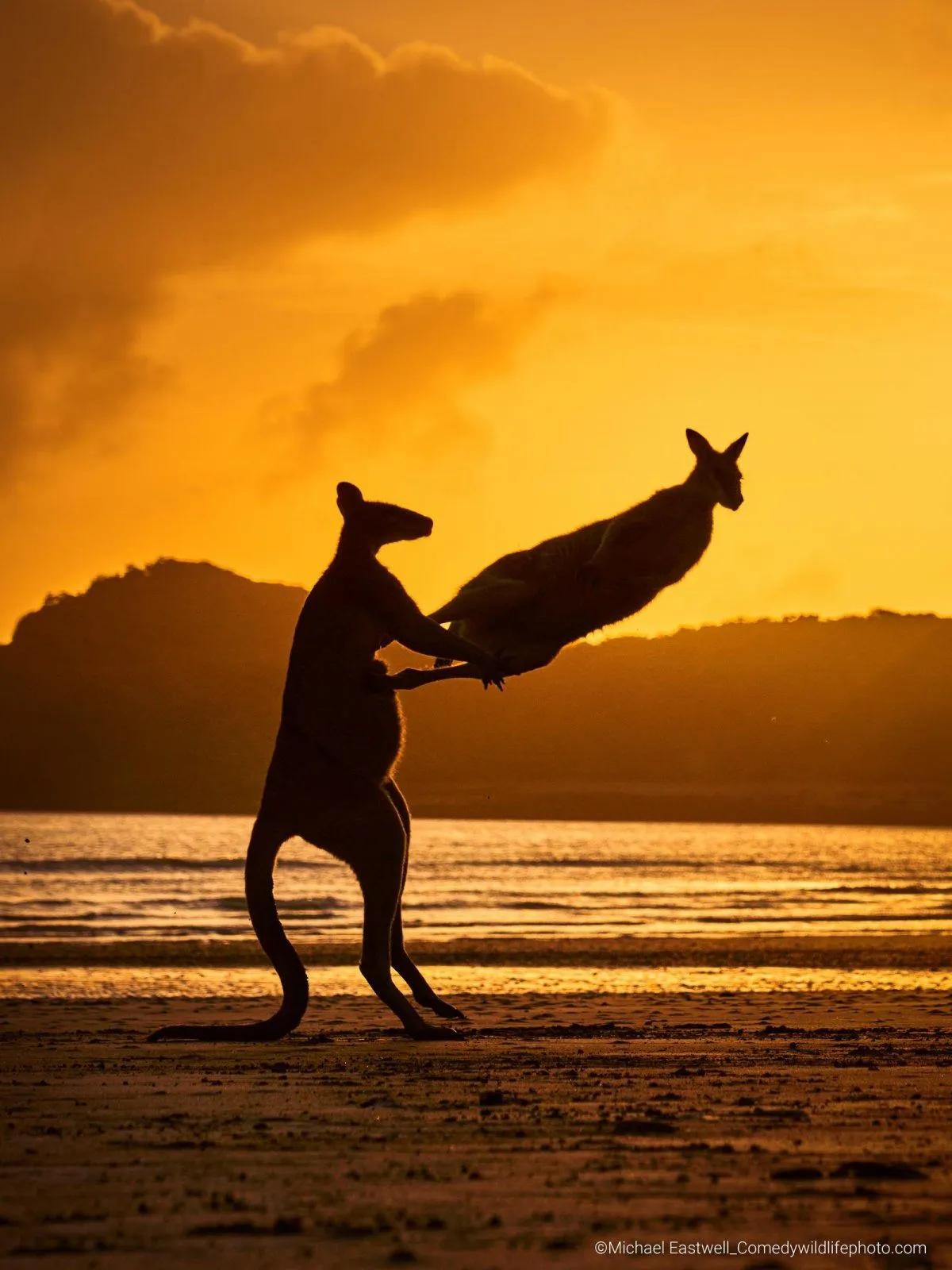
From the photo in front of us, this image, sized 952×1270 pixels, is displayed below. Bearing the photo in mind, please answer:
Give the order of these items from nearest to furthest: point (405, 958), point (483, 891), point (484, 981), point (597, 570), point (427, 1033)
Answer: point (597, 570) → point (427, 1033) → point (405, 958) → point (484, 981) → point (483, 891)

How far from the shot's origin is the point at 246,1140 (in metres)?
6.82

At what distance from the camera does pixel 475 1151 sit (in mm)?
6535

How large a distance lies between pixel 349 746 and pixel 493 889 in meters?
31.7

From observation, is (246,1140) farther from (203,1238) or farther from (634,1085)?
(634,1085)

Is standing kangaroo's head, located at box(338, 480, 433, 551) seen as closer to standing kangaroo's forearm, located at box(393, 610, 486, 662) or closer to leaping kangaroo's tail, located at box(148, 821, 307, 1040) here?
standing kangaroo's forearm, located at box(393, 610, 486, 662)

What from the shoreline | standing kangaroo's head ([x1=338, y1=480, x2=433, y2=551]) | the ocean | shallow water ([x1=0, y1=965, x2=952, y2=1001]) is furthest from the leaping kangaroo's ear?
the shoreline

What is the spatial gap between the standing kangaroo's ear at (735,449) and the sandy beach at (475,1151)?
329cm

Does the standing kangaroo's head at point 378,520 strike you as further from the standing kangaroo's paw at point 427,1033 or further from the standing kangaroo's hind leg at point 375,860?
the standing kangaroo's paw at point 427,1033

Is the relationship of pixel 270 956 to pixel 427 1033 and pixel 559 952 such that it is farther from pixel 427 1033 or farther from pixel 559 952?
pixel 559 952

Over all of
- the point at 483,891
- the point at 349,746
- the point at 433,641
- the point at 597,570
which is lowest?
the point at 483,891

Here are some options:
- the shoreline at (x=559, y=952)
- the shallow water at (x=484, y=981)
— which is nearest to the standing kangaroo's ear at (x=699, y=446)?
the shallow water at (x=484, y=981)

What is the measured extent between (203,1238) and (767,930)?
25362mm

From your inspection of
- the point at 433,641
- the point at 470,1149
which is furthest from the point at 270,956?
the point at 470,1149

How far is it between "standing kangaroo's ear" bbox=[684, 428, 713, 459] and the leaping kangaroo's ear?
2.27 meters
